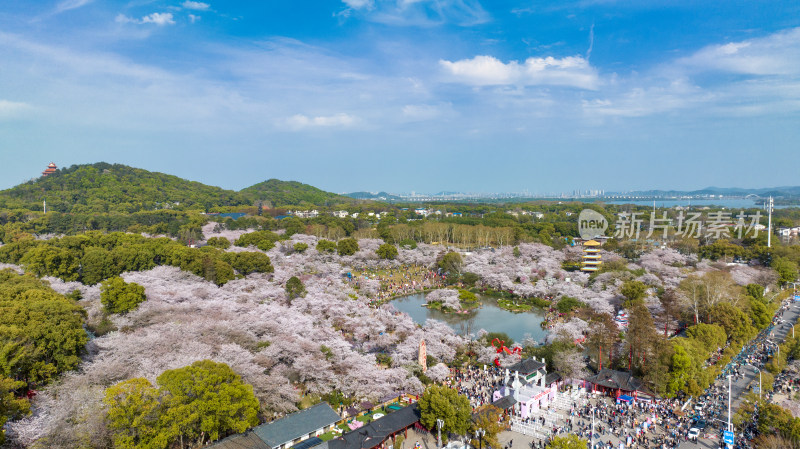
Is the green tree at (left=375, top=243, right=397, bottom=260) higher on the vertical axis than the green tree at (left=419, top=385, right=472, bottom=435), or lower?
higher

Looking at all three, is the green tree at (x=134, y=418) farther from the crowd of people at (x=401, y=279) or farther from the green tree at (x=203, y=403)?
the crowd of people at (x=401, y=279)

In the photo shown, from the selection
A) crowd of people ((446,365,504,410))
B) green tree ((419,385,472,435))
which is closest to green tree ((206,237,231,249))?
crowd of people ((446,365,504,410))

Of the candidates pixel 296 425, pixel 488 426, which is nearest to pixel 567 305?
pixel 488 426

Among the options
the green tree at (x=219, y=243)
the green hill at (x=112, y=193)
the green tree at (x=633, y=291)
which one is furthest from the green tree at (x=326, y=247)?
A: the green hill at (x=112, y=193)

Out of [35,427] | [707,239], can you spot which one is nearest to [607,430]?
[35,427]

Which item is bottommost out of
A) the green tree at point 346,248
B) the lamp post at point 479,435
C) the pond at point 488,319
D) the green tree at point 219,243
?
the pond at point 488,319

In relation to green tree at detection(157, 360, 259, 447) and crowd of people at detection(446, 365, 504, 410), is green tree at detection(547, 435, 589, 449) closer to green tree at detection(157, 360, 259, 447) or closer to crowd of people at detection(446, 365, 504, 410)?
crowd of people at detection(446, 365, 504, 410)
